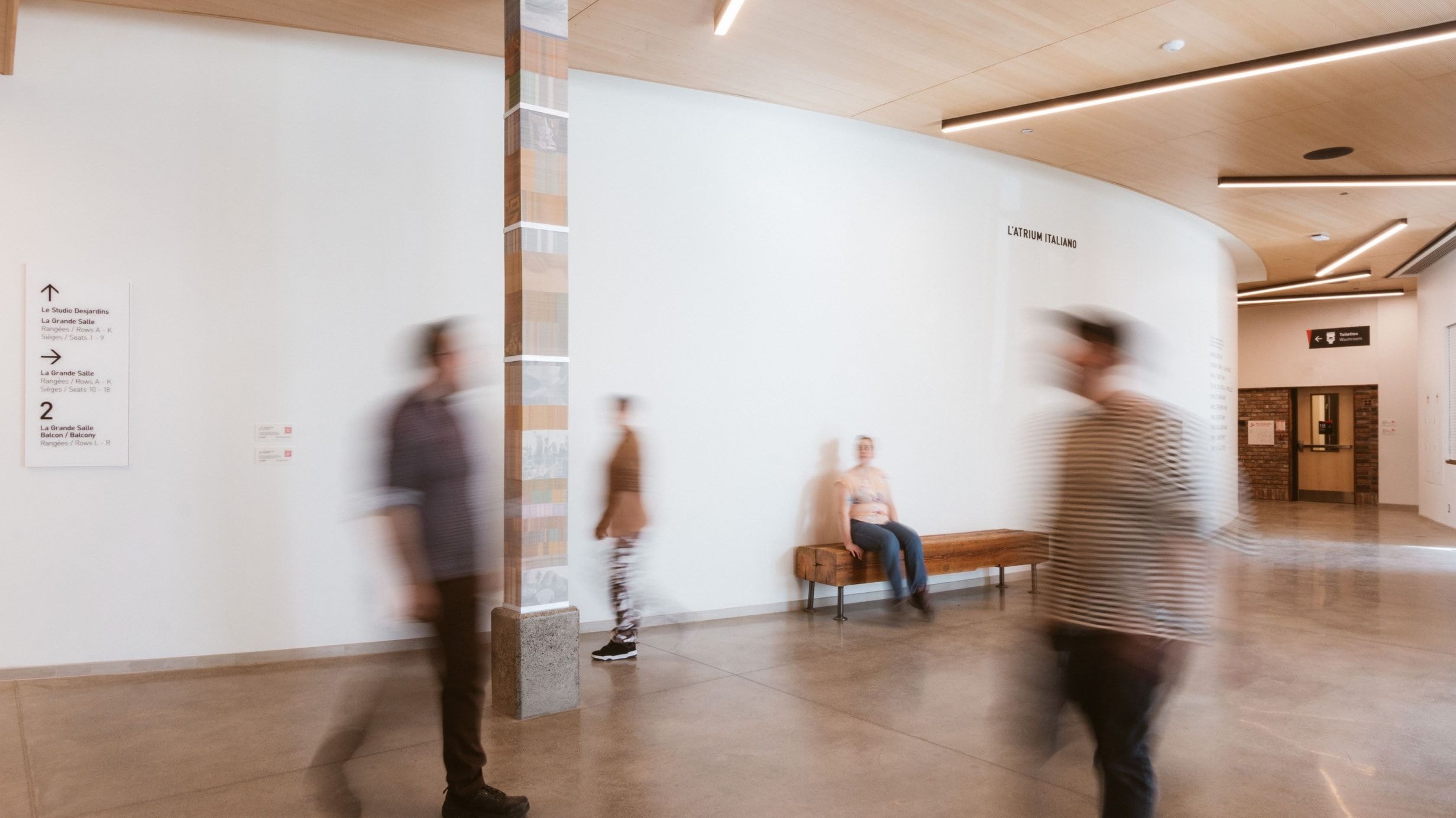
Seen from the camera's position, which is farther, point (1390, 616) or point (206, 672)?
point (1390, 616)

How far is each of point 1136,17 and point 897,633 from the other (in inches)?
169

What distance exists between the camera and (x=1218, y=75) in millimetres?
A: 6445

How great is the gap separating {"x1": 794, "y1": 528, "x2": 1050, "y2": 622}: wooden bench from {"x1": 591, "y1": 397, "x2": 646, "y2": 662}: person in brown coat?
5.71 feet

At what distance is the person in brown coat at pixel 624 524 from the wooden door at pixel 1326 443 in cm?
1662

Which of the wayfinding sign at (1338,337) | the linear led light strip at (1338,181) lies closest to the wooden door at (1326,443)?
the wayfinding sign at (1338,337)

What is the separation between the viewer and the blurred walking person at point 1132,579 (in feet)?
8.07

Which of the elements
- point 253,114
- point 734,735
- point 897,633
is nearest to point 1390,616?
point 897,633

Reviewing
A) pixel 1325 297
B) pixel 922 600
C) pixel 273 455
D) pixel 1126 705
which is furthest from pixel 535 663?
pixel 1325 297

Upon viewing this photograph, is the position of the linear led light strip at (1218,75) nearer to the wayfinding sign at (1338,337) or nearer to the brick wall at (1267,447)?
the wayfinding sign at (1338,337)

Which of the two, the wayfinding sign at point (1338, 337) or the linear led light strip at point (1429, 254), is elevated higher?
the linear led light strip at point (1429, 254)

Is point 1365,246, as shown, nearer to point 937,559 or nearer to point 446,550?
point 937,559

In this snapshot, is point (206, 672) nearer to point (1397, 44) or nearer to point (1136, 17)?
point (1136, 17)

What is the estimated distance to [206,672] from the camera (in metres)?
5.27

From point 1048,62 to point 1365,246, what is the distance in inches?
342
